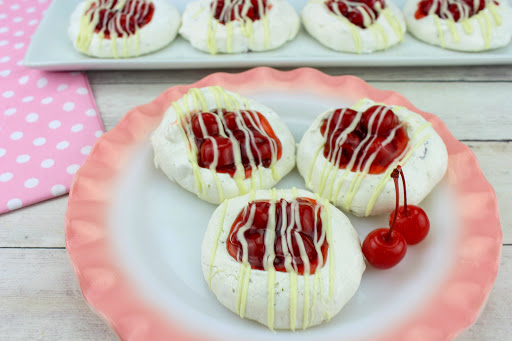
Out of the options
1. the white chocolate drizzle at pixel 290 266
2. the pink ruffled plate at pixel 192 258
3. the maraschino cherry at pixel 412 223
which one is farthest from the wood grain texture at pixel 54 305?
the white chocolate drizzle at pixel 290 266

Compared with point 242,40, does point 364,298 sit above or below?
below

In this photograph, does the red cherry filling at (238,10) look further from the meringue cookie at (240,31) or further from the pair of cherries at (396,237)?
the pair of cherries at (396,237)

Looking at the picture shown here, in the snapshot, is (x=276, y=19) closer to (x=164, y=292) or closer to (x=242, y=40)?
(x=242, y=40)

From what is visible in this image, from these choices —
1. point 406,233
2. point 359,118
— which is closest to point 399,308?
point 406,233

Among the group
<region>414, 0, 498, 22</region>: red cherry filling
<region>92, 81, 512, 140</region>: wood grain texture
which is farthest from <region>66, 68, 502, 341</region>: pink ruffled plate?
<region>414, 0, 498, 22</region>: red cherry filling

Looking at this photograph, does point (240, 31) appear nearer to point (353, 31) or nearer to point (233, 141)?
point (353, 31)

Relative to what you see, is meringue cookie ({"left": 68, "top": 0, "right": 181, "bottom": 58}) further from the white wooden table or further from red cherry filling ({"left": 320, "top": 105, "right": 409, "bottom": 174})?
red cherry filling ({"left": 320, "top": 105, "right": 409, "bottom": 174})

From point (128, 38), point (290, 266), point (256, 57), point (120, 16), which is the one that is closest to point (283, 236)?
point (290, 266)

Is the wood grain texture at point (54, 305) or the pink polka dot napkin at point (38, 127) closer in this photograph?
the wood grain texture at point (54, 305)
